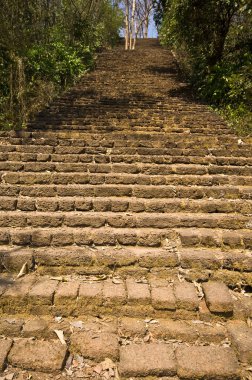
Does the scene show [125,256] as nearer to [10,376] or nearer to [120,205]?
[120,205]

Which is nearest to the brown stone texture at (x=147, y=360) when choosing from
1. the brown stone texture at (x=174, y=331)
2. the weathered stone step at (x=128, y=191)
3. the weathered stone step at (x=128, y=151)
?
the brown stone texture at (x=174, y=331)

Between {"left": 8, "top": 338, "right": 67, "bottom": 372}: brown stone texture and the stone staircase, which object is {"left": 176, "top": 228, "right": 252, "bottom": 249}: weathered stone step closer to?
the stone staircase

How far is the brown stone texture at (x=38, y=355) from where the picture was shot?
1.94m

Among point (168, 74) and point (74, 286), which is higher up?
point (168, 74)

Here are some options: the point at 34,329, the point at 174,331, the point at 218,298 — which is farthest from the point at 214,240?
the point at 34,329

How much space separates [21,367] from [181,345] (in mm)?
1060

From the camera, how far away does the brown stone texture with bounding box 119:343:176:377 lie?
1927 mm

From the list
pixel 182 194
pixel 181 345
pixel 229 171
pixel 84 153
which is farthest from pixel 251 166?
pixel 181 345

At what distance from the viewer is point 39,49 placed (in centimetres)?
902

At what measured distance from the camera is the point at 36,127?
18.0ft

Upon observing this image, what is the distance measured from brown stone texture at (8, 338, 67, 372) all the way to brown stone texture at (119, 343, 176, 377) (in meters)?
0.40

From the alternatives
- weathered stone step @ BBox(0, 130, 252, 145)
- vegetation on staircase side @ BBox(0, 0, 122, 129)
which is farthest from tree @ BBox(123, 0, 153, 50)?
weathered stone step @ BBox(0, 130, 252, 145)

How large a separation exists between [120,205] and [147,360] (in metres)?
1.77

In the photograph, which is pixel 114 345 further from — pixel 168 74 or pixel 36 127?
pixel 168 74
